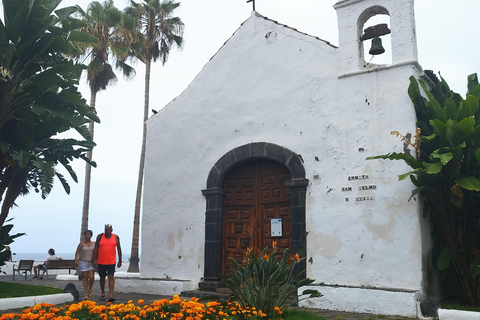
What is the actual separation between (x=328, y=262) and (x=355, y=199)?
115 centimetres

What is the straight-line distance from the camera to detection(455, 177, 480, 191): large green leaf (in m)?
6.72

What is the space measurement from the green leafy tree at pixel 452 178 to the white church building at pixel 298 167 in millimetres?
269

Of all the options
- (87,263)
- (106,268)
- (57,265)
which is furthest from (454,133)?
(57,265)

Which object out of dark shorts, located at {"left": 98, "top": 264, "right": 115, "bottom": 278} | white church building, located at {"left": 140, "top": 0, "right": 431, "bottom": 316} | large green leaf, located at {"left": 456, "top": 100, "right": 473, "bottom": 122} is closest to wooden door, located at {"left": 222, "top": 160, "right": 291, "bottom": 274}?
white church building, located at {"left": 140, "top": 0, "right": 431, "bottom": 316}

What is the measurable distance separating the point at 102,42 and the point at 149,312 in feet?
47.4

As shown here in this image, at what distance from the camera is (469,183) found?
6.79 meters

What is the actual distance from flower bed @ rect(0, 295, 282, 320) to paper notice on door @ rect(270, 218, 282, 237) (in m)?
3.38

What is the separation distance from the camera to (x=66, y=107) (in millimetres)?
9812

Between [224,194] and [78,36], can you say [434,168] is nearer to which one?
[224,194]

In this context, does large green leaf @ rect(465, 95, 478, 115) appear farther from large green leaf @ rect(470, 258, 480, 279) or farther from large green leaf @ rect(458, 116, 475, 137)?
large green leaf @ rect(470, 258, 480, 279)

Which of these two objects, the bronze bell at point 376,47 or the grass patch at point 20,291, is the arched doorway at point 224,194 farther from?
the grass patch at point 20,291

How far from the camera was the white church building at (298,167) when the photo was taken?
781cm

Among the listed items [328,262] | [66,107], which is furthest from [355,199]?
[66,107]

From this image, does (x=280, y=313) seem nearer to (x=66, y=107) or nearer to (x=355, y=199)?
(x=355, y=199)
